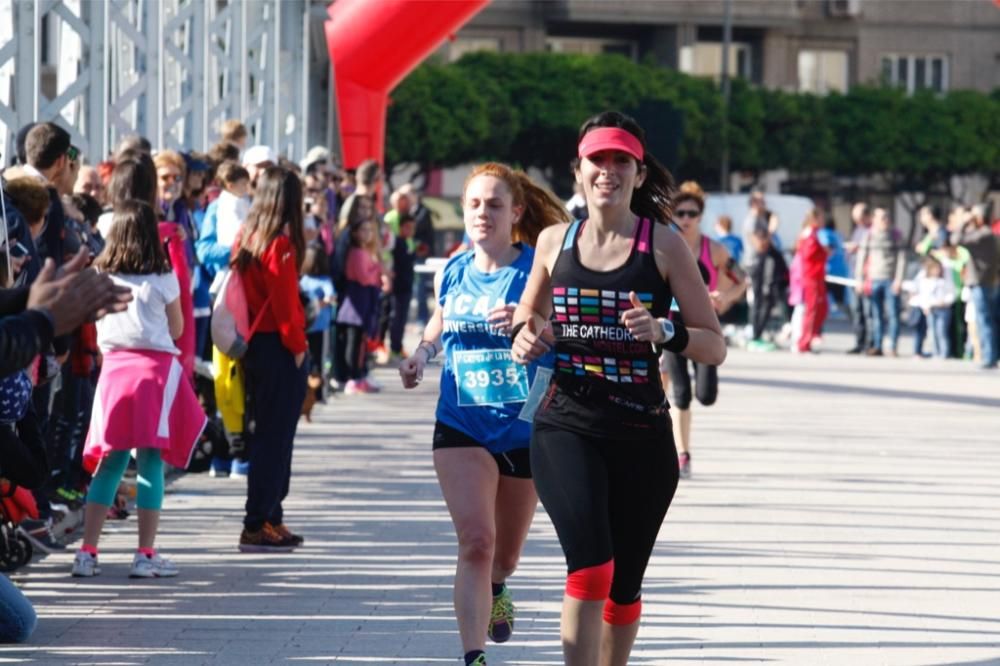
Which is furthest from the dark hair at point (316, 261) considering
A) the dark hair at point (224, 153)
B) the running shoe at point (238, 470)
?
the running shoe at point (238, 470)

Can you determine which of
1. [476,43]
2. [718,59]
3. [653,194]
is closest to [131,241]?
[653,194]

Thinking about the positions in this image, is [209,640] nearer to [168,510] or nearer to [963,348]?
[168,510]

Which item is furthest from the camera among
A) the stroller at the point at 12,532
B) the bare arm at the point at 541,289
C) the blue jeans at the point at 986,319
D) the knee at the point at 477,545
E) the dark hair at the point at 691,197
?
the blue jeans at the point at 986,319

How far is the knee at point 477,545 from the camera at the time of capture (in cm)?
682

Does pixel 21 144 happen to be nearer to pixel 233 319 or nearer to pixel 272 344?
pixel 233 319

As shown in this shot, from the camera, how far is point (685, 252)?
623 cm

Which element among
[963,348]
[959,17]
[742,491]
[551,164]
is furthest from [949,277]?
[959,17]

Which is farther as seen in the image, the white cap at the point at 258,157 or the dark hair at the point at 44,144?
the white cap at the point at 258,157

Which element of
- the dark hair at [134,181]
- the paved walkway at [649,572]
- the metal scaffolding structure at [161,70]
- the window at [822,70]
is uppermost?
the window at [822,70]

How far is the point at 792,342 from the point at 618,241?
77.7 feet

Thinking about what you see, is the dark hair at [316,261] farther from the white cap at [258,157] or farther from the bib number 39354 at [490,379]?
the bib number 39354 at [490,379]

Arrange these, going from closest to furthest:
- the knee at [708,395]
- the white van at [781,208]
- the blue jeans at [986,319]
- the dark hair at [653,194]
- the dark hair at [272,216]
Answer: the dark hair at [653,194] → the dark hair at [272,216] → the knee at [708,395] → the blue jeans at [986,319] → the white van at [781,208]

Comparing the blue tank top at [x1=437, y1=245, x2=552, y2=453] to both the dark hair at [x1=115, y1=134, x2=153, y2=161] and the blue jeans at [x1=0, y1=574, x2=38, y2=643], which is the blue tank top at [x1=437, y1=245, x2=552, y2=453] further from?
the dark hair at [x1=115, y1=134, x2=153, y2=161]

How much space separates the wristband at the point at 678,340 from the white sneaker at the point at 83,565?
3.91 metres
